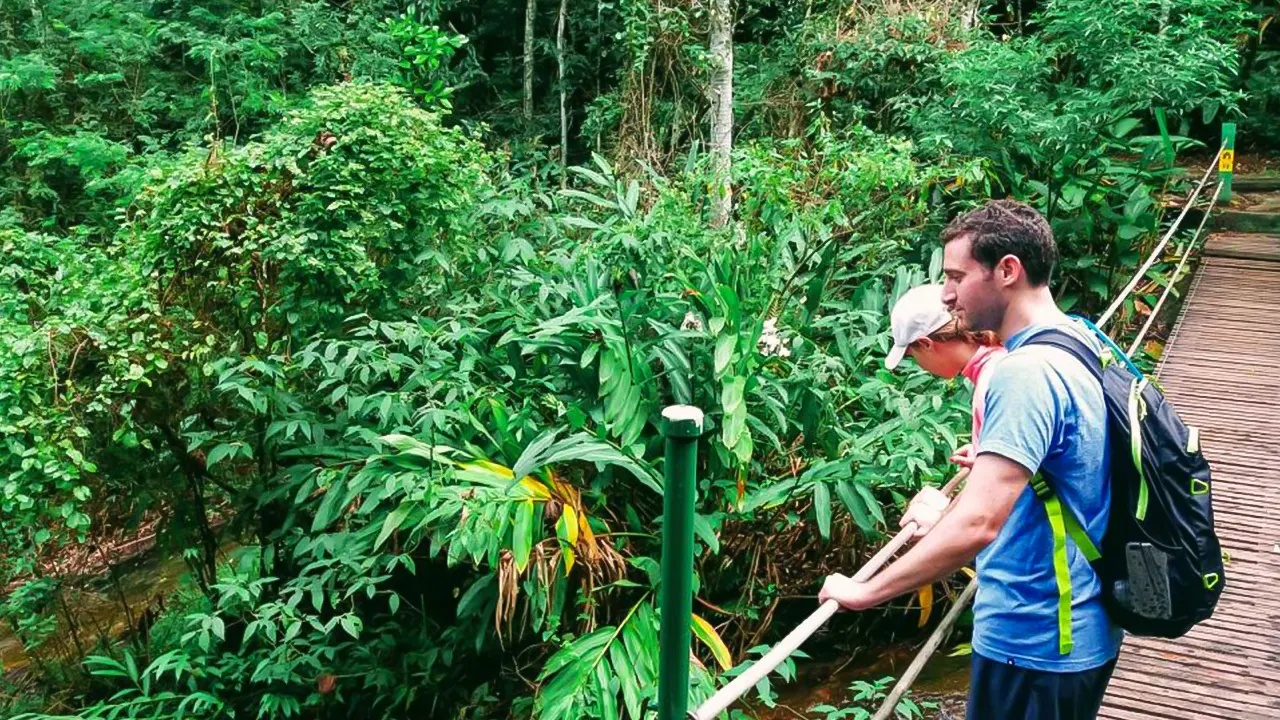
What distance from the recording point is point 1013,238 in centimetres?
194

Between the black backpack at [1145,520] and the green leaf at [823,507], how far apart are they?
2050 mm

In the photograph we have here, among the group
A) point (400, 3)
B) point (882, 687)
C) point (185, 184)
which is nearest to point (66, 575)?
point (185, 184)

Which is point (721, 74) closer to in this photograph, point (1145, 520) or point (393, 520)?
point (393, 520)

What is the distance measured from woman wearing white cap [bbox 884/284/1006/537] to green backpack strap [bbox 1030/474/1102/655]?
1.14 ft

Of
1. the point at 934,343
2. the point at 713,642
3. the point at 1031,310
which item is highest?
the point at 1031,310

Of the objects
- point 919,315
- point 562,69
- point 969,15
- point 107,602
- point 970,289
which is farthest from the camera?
point 562,69

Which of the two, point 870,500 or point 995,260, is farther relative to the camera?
point 870,500

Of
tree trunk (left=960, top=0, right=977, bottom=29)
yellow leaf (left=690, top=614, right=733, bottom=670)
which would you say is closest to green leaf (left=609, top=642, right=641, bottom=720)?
yellow leaf (left=690, top=614, right=733, bottom=670)

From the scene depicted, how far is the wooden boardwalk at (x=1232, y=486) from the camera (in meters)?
3.69

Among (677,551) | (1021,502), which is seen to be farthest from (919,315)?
(677,551)

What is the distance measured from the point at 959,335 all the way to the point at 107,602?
6333 millimetres

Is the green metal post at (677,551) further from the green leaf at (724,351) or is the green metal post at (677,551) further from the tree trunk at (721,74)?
the tree trunk at (721,74)

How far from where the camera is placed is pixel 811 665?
4789 millimetres

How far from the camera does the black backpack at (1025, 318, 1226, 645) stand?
1.91 m
